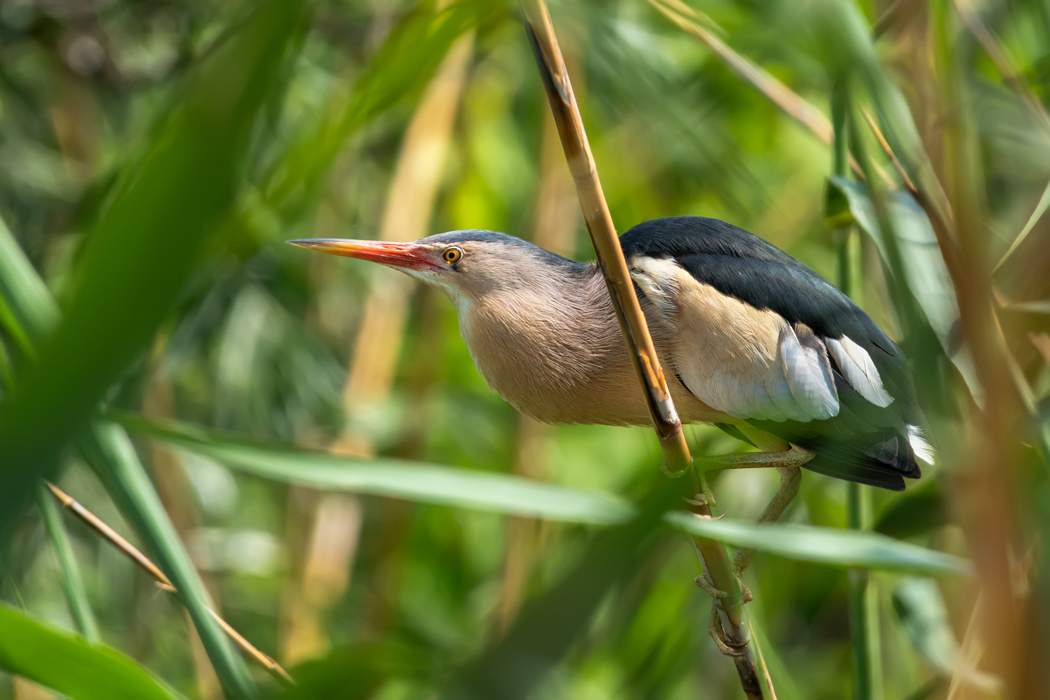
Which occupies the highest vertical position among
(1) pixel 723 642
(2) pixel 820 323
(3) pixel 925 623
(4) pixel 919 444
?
(2) pixel 820 323

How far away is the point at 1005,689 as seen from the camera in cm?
36

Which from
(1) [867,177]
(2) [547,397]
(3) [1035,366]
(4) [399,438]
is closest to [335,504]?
(4) [399,438]

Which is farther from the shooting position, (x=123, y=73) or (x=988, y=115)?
(x=123, y=73)

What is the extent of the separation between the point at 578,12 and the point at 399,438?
49.3 inches

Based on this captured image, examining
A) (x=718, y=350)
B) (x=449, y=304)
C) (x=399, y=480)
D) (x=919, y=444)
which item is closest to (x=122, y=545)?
(x=399, y=480)

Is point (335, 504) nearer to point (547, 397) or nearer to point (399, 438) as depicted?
point (399, 438)

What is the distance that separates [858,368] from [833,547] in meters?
0.52

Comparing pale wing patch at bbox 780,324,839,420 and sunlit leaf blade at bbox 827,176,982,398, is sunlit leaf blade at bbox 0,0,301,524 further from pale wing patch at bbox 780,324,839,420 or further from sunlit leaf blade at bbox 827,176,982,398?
pale wing patch at bbox 780,324,839,420

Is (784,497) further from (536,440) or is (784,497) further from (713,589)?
(536,440)

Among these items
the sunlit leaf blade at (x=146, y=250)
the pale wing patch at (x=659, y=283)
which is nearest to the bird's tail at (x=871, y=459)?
the pale wing patch at (x=659, y=283)

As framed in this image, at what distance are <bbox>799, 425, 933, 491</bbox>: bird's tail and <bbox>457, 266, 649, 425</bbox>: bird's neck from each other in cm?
19

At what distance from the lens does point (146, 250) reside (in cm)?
25

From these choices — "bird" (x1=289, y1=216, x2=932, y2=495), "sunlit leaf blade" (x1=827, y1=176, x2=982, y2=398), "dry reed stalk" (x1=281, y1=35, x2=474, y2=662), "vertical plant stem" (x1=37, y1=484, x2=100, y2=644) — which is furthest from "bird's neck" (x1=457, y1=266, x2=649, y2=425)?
"dry reed stalk" (x1=281, y1=35, x2=474, y2=662)

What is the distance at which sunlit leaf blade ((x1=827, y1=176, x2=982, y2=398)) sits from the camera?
0.60 metres
